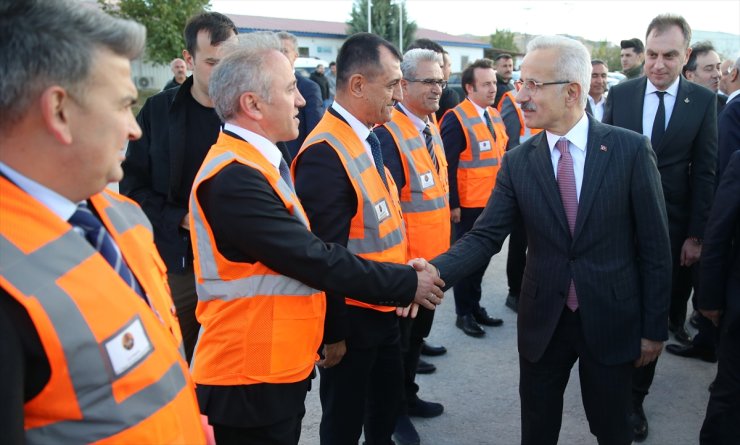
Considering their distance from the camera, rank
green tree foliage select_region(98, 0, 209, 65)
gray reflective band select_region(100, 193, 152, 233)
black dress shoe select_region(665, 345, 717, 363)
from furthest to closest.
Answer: green tree foliage select_region(98, 0, 209, 65)
black dress shoe select_region(665, 345, 717, 363)
gray reflective band select_region(100, 193, 152, 233)

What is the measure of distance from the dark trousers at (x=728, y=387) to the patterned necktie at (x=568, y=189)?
0.82 metres

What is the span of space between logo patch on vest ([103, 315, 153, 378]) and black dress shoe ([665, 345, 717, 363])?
14.4 ft

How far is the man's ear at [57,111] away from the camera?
1.07 metres

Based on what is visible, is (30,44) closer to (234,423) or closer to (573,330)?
(234,423)

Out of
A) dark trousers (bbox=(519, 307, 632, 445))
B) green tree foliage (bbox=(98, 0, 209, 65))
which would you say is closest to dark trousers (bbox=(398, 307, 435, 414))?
dark trousers (bbox=(519, 307, 632, 445))

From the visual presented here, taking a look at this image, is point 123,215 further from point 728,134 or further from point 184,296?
point 728,134

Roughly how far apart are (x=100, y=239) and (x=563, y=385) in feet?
7.05

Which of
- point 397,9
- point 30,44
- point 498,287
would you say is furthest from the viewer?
point 397,9

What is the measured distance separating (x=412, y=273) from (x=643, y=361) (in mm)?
1112

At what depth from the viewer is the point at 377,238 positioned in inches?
104

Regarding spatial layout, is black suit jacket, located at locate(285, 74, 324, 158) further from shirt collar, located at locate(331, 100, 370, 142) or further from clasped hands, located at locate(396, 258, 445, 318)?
clasped hands, located at locate(396, 258, 445, 318)

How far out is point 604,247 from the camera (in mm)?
2422

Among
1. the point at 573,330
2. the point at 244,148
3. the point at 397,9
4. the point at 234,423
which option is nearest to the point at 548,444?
the point at 573,330

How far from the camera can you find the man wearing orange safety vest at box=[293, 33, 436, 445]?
2477mm
